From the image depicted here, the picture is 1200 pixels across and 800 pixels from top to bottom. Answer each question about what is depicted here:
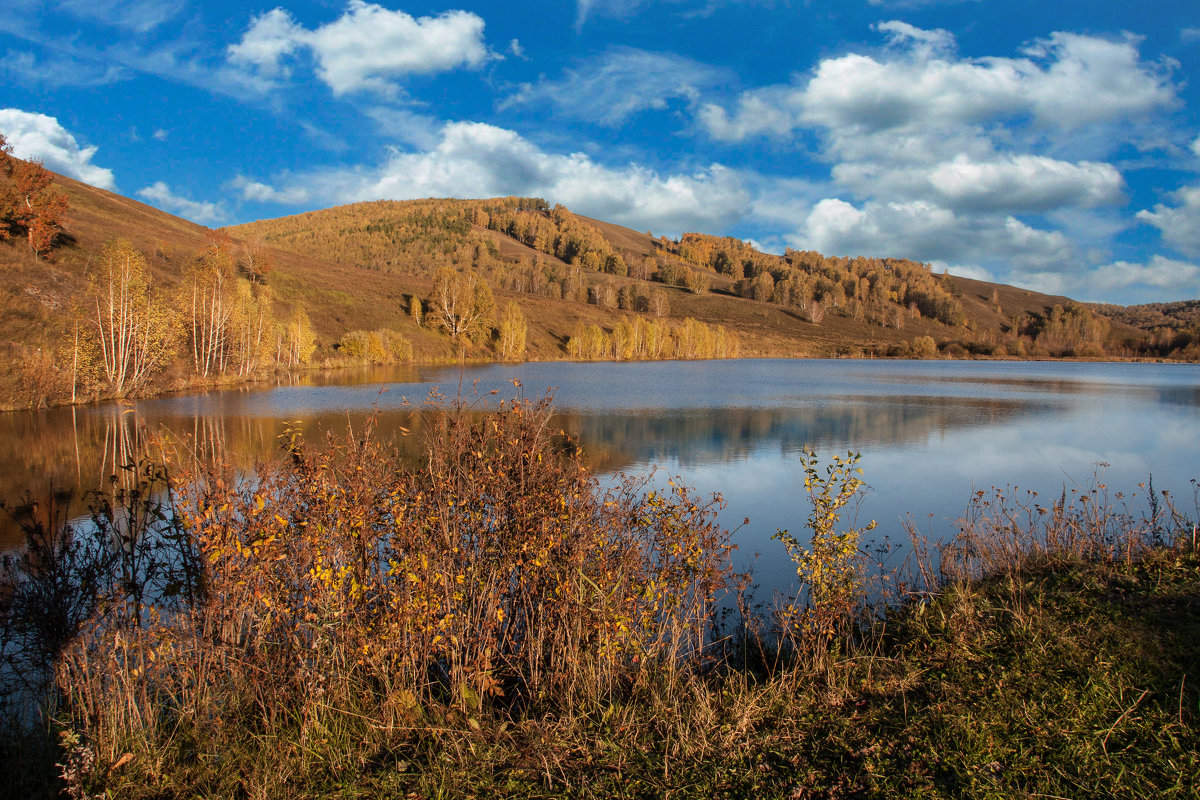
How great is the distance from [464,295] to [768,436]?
5909 cm

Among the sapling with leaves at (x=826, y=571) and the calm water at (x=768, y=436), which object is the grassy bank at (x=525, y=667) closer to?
the sapling with leaves at (x=826, y=571)

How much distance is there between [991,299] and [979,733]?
652ft

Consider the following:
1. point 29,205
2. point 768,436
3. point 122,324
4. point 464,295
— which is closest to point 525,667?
point 768,436

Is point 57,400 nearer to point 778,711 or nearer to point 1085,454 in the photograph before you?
point 778,711

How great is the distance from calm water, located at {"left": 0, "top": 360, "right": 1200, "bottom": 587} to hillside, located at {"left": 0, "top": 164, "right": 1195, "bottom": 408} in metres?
5.64

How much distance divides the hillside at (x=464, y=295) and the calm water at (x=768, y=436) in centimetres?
564

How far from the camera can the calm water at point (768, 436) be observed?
531 inches

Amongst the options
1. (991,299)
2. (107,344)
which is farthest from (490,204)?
(107,344)

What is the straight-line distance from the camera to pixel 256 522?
447 cm

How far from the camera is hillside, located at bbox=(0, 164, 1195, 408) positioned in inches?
1316

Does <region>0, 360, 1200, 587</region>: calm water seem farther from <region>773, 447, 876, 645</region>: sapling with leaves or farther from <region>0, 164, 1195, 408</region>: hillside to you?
<region>0, 164, 1195, 408</region>: hillside

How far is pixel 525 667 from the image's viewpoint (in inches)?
209

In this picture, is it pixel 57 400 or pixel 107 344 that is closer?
pixel 57 400

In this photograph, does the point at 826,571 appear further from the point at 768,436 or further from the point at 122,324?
the point at 122,324
